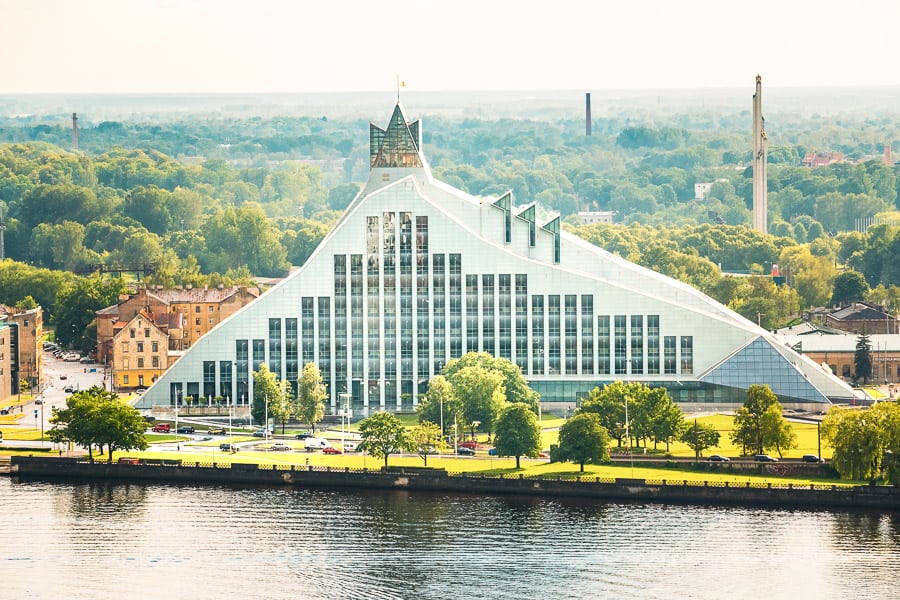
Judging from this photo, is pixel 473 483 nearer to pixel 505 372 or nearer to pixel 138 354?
pixel 505 372

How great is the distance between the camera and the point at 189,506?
13712 centimetres

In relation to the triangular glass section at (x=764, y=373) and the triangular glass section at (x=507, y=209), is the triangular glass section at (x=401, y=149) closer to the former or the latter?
the triangular glass section at (x=507, y=209)

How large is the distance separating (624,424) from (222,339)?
35.1m

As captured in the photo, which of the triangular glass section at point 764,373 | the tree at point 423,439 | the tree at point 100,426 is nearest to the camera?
the tree at point 423,439

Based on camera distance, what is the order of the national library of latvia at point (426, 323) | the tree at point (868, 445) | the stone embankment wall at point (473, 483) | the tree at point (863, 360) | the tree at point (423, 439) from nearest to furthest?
the stone embankment wall at point (473, 483) < the tree at point (868, 445) < the tree at point (423, 439) < the national library of latvia at point (426, 323) < the tree at point (863, 360)

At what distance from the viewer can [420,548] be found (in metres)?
125

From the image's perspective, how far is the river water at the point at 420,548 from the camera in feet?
384

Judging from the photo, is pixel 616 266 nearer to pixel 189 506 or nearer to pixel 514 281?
pixel 514 281

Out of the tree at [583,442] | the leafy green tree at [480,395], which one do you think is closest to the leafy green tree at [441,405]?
the leafy green tree at [480,395]

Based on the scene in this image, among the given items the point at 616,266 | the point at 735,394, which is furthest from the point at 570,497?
the point at 616,266

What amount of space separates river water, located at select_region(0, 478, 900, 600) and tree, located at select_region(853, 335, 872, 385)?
5236 centimetres

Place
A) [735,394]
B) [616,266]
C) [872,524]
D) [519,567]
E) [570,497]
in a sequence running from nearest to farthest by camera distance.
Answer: [519,567]
[872,524]
[570,497]
[735,394]
[616,266]

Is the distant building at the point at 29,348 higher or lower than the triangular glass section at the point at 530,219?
lower

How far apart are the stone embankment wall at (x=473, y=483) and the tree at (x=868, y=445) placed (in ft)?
4.47
